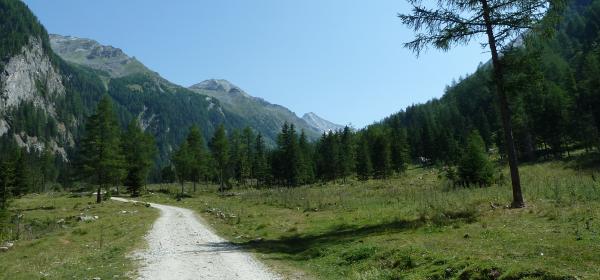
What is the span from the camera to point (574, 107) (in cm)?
7919

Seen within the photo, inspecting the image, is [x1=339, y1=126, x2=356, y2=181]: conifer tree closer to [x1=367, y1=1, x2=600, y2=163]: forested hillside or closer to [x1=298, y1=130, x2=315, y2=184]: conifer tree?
[x1=298, y1=130, x2=315, y2=184]: conifer tree

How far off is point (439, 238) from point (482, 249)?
9.42 ft

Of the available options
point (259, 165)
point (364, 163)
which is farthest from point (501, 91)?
point (259, 165)

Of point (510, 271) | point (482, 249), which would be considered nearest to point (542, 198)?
point (482, 249)

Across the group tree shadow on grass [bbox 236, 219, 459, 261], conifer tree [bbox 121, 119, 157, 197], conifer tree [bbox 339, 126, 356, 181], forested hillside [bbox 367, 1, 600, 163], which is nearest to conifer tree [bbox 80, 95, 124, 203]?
conifer tree [bbox 121, 119, 157, 197]

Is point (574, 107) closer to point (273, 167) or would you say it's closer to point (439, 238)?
point (273, 167)

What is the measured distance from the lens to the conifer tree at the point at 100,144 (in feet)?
175

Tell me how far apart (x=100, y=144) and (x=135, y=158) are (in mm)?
26626

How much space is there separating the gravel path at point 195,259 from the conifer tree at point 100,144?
3343 cm

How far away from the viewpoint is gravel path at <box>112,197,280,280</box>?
42.9ft

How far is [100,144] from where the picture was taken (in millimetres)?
53469

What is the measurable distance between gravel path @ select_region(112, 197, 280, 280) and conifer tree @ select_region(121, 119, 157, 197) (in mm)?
57985

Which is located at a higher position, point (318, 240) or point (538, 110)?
point (538, 110)

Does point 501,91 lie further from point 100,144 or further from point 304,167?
point 304,167
